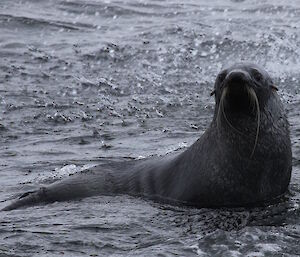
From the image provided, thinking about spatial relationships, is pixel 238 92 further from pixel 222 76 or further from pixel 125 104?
pixel 125 104

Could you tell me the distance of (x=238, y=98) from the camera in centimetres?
649

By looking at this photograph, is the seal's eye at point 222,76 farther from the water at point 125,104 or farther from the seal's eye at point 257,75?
the water at point 125,104

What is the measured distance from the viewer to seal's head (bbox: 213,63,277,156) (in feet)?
21.2

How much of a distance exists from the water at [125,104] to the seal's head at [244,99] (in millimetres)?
704

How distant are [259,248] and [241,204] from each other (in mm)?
977

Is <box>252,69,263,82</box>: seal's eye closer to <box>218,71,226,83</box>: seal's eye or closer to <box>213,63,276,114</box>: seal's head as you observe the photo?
<box>213,63,276,114</box>: seal's head

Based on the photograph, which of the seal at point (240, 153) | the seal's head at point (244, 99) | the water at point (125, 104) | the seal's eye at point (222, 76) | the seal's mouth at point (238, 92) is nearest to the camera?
the water at point (125, 104)

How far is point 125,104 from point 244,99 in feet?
17.6

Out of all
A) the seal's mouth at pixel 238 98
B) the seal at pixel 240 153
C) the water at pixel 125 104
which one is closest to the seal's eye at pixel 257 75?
the seal at pixel 240 153

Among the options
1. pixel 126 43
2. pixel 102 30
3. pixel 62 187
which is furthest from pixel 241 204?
pixel 102 30

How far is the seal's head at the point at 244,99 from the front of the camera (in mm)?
6473

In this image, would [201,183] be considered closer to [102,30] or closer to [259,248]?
[259,248]

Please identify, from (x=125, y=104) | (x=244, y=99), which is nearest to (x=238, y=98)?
(x=244, y=99)

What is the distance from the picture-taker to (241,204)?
6680 millimetres
